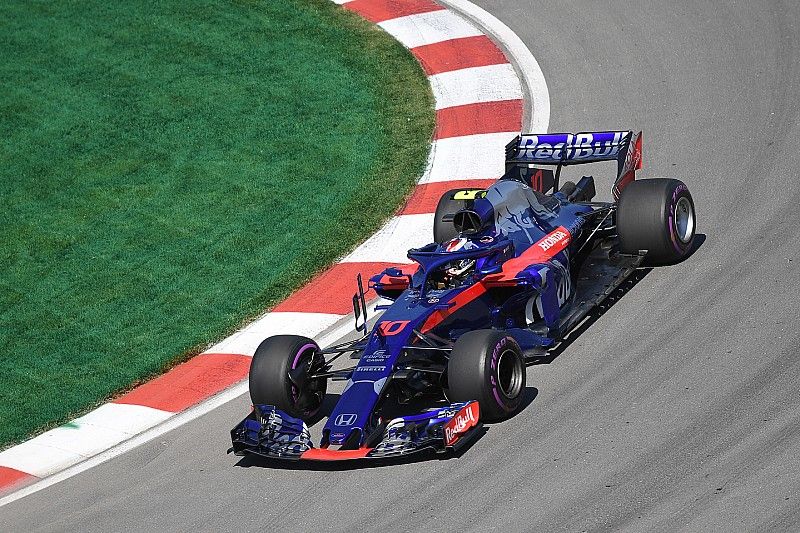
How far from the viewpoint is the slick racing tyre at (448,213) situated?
428 inches

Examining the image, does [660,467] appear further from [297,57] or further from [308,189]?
[297,57]

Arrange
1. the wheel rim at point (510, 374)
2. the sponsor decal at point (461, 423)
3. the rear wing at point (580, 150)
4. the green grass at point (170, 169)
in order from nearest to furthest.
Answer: the sponsor decal at point (461, 423)
the wheel rim at point (510, 374)
the rear wing at point (580, 150)
the green grass at point (170, 169)

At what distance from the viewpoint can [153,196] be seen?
45.3 ft

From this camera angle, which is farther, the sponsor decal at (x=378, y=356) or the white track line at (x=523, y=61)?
the white track line at (x=523, y=61)

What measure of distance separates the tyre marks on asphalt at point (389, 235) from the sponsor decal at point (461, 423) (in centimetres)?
276

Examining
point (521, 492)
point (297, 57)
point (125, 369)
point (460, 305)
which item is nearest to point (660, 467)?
point (521, 492)

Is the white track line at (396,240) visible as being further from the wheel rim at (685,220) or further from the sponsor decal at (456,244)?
the wheel rim at (685,220)

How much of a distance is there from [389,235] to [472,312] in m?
2.97

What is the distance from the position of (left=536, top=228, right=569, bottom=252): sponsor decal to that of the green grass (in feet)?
9.16

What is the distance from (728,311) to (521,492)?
270cm

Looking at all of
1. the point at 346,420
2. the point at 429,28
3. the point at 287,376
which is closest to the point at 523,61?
the point at 429,28

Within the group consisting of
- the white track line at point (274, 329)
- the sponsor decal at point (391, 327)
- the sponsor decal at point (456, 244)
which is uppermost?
the sponsor decal at point (456, 244)

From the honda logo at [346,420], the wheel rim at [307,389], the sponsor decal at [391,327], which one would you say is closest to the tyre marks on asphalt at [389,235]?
the wheel rim at [307,389]

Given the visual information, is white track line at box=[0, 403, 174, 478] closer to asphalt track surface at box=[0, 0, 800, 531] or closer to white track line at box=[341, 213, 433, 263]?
asphalt track surface at box=[0, 0, 800, 531]
